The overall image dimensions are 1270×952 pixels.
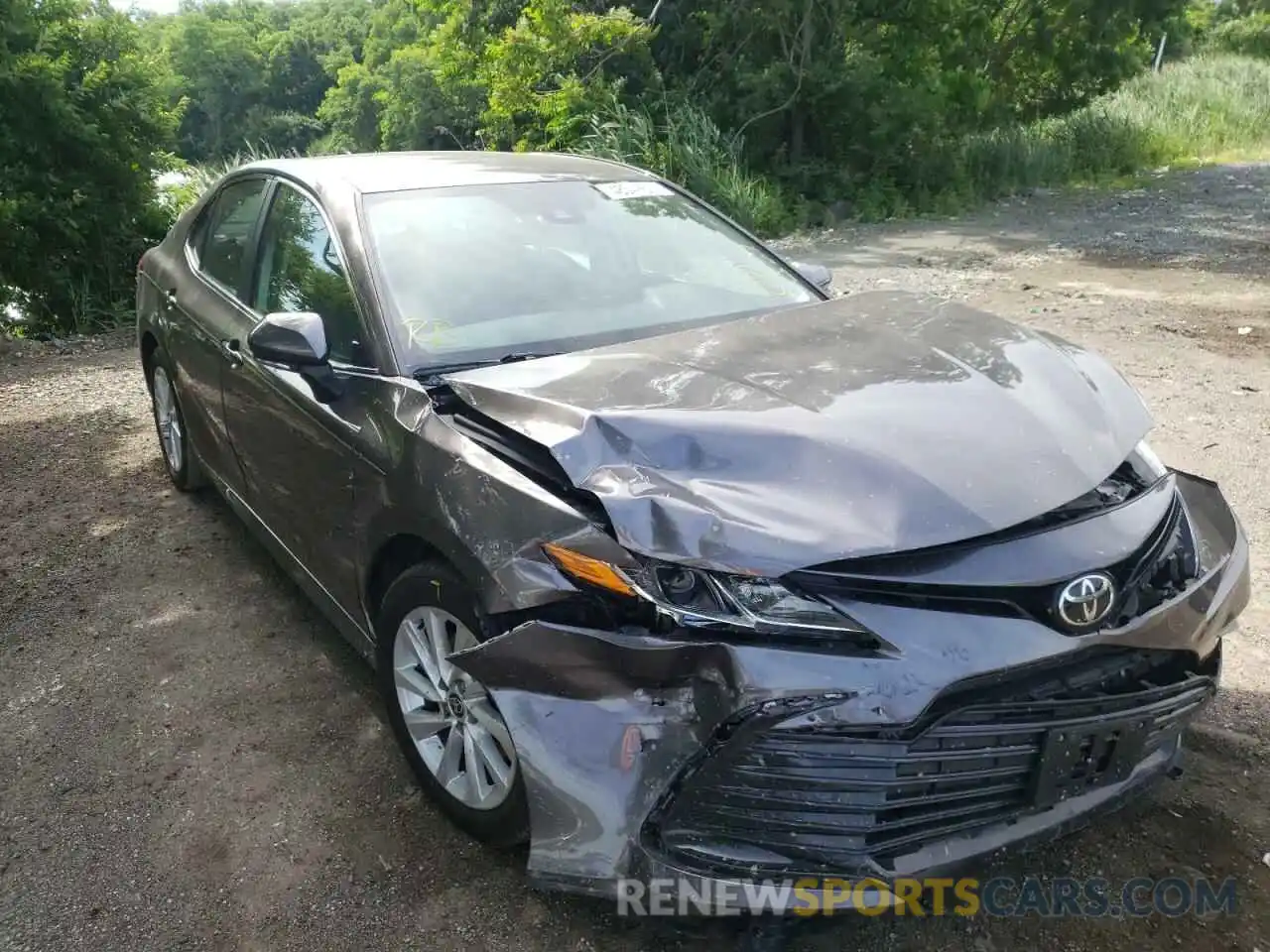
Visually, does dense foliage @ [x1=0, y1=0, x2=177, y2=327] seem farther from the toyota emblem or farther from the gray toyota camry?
the toyota emblem

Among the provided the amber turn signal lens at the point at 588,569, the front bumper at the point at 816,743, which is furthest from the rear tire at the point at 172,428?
the front bumper at the point at 816,743

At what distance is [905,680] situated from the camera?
1848mm

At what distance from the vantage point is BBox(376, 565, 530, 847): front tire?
2.34m

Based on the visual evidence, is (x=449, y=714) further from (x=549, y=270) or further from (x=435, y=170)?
(x=435, y=170)

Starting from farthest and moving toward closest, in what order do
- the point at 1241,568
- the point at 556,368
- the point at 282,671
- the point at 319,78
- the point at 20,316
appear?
the point at 319,78, the point at 20,316, the point at 282,671, the point at 556,368, the point at 1241,568

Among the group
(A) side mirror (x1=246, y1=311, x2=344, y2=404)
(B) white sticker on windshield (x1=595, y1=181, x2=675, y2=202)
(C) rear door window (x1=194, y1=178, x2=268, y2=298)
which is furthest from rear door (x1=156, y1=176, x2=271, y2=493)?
(B) white sticker on windshield (x1=595, y1=181, x2=675, y2=202)

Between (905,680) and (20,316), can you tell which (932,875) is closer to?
(905,680)

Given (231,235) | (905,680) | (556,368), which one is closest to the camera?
(905,680)

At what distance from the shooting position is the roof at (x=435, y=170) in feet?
11.1

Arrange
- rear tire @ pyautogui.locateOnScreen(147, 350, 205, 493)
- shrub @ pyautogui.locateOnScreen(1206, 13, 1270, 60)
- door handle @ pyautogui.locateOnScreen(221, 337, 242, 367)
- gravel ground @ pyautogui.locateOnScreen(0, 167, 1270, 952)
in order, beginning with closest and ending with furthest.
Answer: gravel ground @ pyautogui.locateOnScreen(0, 167, 1270, 952), door handle @ pyautogui.locateOnScreen(221, 337, 242, 367), rear tire @ pyautogui.locateOnScreen(147, 350, 205, 493), shrub @ pyautogui.locateOnScreen(1206, 13, 1270, 60)

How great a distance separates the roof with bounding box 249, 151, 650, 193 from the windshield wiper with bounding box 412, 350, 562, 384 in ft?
2.85

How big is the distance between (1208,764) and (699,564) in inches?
69.5

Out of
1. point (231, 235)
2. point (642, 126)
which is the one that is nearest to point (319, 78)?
point (642, 126)

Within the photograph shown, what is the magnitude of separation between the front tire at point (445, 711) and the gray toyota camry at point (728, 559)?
1cm
